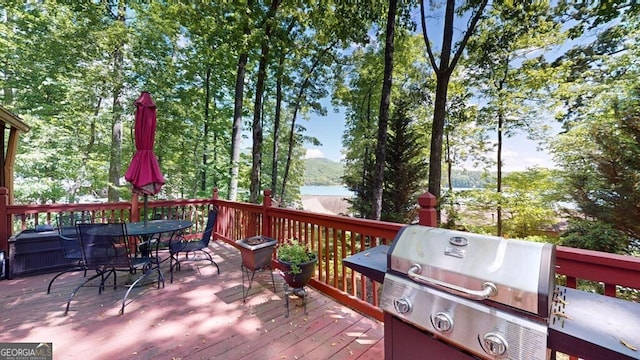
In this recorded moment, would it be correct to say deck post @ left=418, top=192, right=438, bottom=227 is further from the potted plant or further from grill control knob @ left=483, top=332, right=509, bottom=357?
the potted plant

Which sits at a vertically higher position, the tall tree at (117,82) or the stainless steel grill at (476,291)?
the tall tree at (117,82)

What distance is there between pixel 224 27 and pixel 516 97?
982 cm

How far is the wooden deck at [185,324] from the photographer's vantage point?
2.09 meters

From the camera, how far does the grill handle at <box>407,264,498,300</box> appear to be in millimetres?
987

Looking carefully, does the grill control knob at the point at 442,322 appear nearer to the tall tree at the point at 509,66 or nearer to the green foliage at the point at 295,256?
the green foliage at the point at 295,256

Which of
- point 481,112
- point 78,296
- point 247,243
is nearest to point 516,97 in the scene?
point 481,112

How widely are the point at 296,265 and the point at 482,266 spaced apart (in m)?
1.99

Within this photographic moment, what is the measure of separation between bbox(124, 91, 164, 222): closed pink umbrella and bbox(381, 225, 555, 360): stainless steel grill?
3.55 meters

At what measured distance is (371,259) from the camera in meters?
1.63

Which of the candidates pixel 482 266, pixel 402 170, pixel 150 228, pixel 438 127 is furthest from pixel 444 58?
pixel 150 228

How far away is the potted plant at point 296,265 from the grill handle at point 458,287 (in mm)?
1698

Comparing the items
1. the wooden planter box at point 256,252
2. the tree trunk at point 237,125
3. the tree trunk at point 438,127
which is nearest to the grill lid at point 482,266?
the wooden planter box at point 256,252

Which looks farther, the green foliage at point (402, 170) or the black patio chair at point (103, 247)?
the green foliage at point (402, 170)

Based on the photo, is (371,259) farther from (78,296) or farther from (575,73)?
(575,73)
